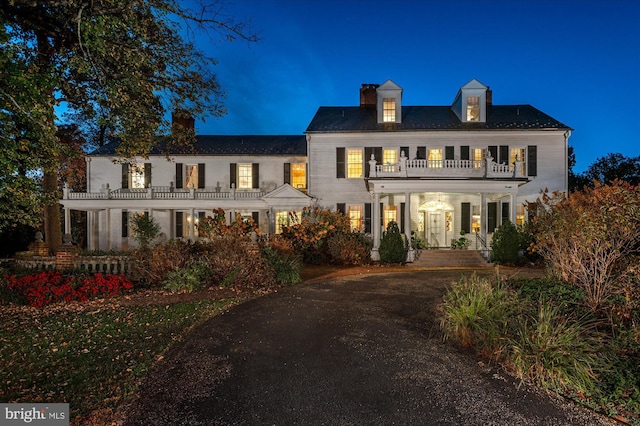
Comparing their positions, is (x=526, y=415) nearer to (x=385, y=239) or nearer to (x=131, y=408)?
(x=131, y=408)

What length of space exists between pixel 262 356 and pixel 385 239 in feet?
38.4

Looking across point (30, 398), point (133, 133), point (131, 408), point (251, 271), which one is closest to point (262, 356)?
point (131, 408)

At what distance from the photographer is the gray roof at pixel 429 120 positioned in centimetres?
1945

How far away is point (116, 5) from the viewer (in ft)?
25.1

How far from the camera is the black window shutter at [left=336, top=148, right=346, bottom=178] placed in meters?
20.0

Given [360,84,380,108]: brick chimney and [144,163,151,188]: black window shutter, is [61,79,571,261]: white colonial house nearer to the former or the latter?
[144,163,151,188]: black window shutter

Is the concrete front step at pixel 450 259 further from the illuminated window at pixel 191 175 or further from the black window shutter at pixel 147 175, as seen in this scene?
the black window shutter at pixel 147 175

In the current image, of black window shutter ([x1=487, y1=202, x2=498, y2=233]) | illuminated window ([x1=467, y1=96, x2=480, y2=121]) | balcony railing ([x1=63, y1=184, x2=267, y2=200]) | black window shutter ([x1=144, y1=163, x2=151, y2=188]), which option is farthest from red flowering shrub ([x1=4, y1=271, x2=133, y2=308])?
illuminated window ([x1=467, y1=96, x2=480, y2=121])

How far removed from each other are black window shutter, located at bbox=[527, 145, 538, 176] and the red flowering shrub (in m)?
20.1

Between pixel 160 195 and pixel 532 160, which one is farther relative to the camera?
pixel 160 195

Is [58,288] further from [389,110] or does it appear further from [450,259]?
[389,110]

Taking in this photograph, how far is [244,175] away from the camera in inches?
870
